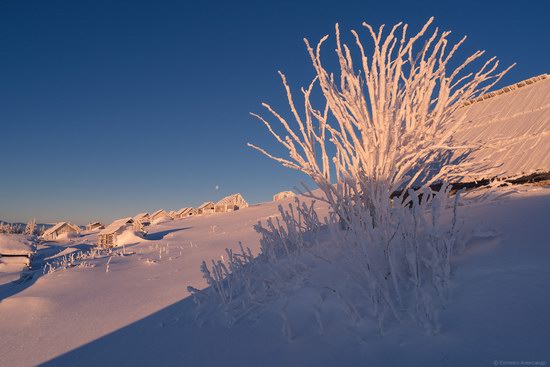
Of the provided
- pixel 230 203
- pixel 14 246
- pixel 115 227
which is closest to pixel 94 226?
pixel 230 203

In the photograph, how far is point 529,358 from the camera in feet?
4.08

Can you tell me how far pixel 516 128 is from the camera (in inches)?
268

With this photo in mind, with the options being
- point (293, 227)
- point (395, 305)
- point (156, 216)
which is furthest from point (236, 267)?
point (156, 216)

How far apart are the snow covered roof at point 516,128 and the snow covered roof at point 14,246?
1701 centimetres

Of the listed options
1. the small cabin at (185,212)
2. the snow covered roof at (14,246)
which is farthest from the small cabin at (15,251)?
the small cabin at (185,212)

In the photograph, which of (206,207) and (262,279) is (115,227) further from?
(206,207)

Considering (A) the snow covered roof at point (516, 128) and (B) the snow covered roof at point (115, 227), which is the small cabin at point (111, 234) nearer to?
(B) the snow covered roof at point (115, 227)

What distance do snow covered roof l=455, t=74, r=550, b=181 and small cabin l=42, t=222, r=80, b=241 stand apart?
3697 cm

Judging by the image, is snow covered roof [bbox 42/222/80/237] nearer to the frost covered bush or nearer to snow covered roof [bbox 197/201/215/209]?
snow covered roof [bbox 197/201/215/209]

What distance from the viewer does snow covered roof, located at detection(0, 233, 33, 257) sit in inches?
566

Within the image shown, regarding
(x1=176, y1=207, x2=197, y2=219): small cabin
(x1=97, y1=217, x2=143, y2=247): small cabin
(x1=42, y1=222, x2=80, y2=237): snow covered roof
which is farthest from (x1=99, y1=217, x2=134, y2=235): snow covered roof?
(x1=176, y1=207, x2=197, y2=219): small cabin

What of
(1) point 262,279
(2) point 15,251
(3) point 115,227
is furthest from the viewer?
(3) point 115,227

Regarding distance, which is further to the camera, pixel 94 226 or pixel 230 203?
pixel 94 226

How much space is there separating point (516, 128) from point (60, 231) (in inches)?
1608
